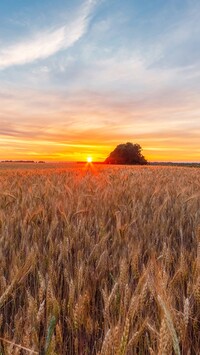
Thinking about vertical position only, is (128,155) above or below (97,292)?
above

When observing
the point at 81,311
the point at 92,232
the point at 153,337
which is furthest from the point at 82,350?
the point at 92,232

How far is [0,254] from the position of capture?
1.65 meters

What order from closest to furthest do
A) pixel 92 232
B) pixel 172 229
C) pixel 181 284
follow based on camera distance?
1. pixel 181 284
2. pixel 92 232
3. pixel 172 229

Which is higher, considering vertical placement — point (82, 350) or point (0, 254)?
point (0, 254)

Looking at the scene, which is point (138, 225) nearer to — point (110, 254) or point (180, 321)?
point (110, 254)

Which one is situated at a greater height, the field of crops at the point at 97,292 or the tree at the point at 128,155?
the tree at the point at 128,155

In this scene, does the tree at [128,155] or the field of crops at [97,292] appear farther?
the tree at [128,155]

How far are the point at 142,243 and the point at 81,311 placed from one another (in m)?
0.93

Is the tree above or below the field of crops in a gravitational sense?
above

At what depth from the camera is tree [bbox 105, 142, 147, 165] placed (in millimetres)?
47406

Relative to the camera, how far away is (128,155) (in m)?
47.4

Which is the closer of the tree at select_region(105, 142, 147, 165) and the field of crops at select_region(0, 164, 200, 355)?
the field of crops at select_region(0, 164, 200, 355)

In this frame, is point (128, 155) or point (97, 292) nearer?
point (97, 292)

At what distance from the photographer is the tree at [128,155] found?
4741 centimetres
